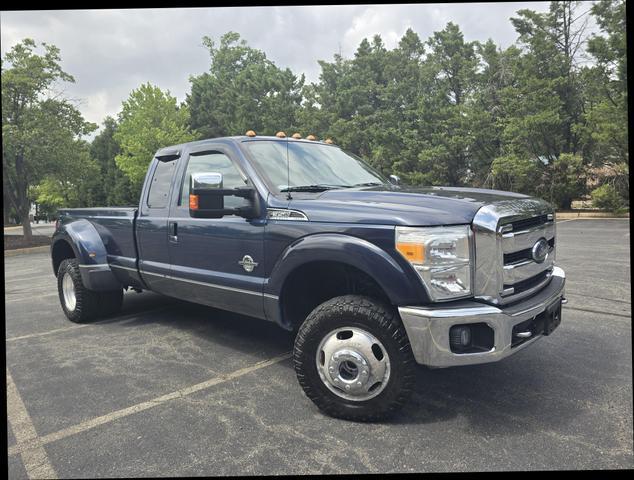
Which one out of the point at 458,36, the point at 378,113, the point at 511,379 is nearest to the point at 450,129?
the point at 378,113

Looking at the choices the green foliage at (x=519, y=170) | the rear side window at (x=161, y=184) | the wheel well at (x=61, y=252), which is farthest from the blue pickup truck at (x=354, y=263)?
the green foliage at (x=519, y=170)

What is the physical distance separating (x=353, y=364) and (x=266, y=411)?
69 cm

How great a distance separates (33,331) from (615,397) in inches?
226

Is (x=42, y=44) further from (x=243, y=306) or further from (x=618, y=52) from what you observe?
(x=618, y=52)

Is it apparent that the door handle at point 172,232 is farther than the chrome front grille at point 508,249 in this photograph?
Yes

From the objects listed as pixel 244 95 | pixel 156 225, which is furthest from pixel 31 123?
pixel 156 225

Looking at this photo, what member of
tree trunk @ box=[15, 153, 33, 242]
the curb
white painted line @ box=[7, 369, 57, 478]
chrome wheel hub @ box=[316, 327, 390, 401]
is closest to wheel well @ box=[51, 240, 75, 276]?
white painted line @ box=[7, 369, 57, 478]

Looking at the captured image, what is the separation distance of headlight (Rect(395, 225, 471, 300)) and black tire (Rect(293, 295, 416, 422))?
1.17 ft

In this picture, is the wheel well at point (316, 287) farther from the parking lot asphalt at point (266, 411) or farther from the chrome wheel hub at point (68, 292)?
the chrome wheel hub at point (68, 292)

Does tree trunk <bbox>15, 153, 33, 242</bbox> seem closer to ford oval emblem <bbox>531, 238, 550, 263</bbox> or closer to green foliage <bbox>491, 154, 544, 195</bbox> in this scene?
ford oval emblem <bbox>531, 238, 550, 263</bbox>

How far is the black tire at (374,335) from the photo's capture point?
275 cm

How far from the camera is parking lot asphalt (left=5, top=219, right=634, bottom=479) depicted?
2494 millimetres

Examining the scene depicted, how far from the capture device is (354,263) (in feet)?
9.29

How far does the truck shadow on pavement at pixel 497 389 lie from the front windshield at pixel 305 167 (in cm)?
157
